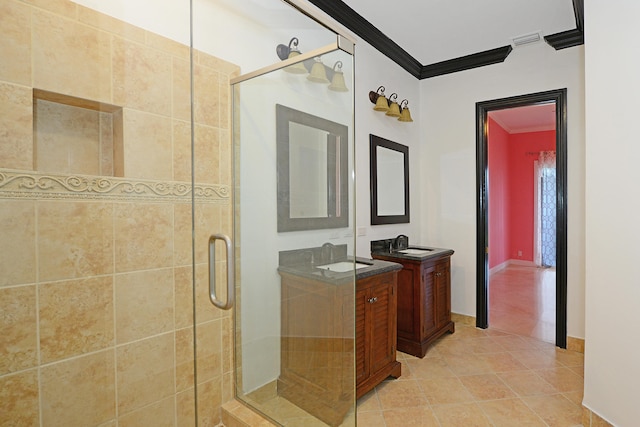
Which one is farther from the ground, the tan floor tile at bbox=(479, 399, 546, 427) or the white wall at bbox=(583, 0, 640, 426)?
the white wall at bbox=(583, 0, 640, 426)

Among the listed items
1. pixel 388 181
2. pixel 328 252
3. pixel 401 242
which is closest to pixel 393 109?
pixel 388 181

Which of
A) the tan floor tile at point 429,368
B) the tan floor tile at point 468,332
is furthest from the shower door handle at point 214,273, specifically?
the tan floor tile at point 468,332

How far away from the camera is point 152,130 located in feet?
4.25

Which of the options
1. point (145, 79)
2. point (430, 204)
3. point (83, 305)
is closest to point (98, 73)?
Result: point (145, 79)

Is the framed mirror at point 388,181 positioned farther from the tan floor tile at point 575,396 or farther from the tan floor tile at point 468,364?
the tan floor tile at point 575,396

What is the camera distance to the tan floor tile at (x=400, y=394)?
2.10m

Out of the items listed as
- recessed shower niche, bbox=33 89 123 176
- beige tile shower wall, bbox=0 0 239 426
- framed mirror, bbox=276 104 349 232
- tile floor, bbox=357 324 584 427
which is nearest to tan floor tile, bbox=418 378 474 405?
tile floor, bbox=357 324 584 427

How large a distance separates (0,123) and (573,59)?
3.97 m

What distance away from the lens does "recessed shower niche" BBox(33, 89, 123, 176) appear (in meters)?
1.00

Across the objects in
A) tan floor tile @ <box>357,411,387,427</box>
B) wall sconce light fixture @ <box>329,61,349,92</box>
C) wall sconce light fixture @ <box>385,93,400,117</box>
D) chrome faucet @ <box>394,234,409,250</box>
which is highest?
wall sconce light fixture @ <box>385,93,400,117</box>

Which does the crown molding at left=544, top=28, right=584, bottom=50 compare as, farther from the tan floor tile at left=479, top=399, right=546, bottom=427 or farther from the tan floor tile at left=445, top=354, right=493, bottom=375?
the tan floor tile at left=479, top=399, right=546, bottom=427

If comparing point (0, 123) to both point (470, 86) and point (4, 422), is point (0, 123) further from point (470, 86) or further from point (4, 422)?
point (470, 86)

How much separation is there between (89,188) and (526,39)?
3.64m

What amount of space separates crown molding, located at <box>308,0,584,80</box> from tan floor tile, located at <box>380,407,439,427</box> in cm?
287
